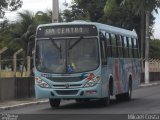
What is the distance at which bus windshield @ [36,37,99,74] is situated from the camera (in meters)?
20.9

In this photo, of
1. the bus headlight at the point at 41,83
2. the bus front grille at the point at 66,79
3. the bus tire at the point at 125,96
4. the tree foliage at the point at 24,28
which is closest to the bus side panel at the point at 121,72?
the bus tire at the point at 125,96

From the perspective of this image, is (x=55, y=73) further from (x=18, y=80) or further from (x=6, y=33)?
(x=6, y=33)

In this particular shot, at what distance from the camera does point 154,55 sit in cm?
7044

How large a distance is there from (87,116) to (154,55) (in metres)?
53.5

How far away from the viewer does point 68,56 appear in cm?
2103

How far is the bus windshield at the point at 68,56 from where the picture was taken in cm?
2092

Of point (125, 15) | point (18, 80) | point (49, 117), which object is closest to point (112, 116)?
point (49, 117)

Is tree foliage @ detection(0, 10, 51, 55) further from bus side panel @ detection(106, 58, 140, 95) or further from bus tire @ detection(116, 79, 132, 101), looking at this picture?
bus tire @ detection(116, 79, 132, 101)

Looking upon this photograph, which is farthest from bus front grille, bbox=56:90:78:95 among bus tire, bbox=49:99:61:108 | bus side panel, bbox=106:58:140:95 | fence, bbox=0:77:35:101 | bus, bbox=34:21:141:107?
fence, bbox=0:77:35:101

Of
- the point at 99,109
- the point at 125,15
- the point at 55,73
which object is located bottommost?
the point at 99,109

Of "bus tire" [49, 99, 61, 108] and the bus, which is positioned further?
"bus tire" [49, 99, 61, 108]

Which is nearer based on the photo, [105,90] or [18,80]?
[105,90]

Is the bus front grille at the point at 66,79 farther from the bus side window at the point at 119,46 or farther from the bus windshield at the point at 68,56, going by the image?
the bus side window at the point at 119,46

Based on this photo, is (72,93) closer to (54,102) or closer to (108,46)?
(54,102)
